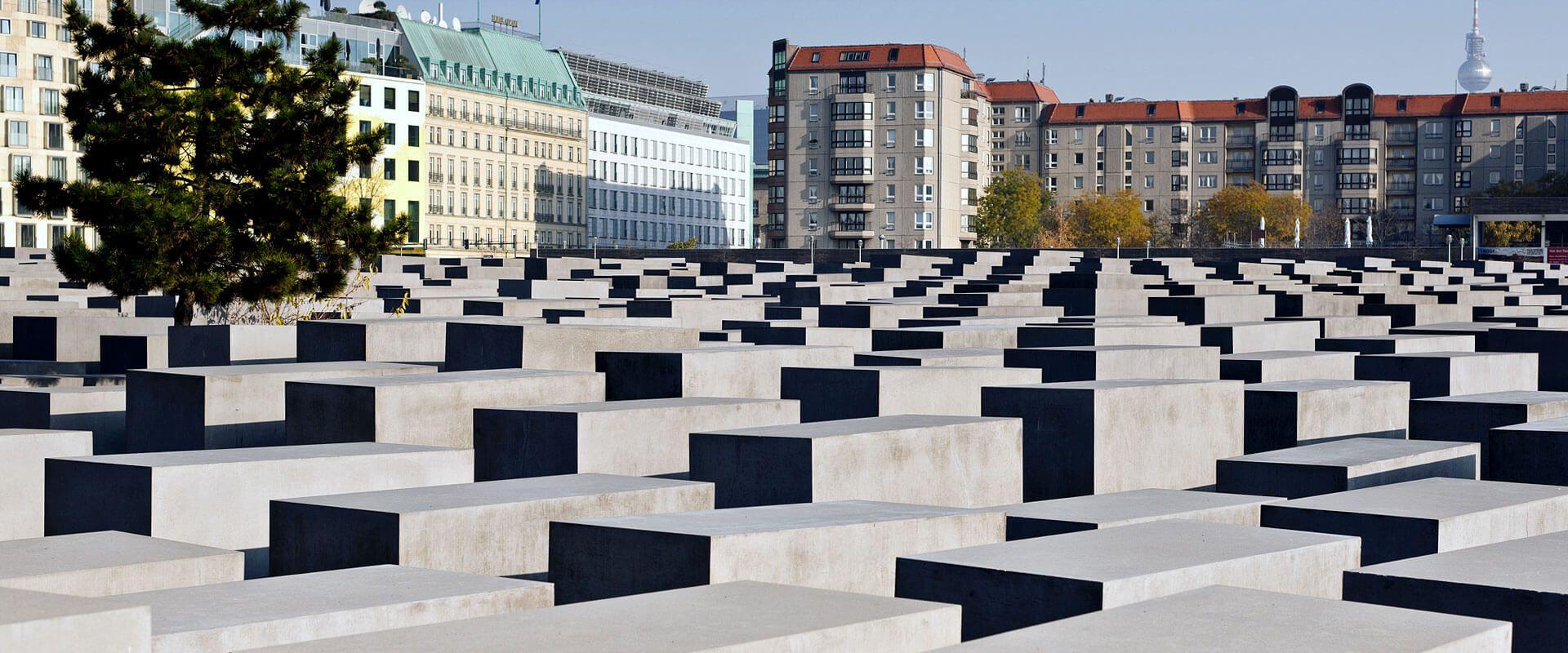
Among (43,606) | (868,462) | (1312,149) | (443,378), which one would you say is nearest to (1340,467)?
(868,462)

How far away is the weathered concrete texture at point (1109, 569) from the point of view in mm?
5898

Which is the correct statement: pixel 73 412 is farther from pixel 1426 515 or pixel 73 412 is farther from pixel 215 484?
pixel 1426 515

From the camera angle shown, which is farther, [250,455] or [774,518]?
[250,455]

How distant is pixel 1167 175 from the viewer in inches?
5669

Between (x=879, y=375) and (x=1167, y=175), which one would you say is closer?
(x=879, y=375)

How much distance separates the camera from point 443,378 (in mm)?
11320

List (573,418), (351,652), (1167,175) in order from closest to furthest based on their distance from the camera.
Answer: (351,652)
(573,418)
(1167,175)

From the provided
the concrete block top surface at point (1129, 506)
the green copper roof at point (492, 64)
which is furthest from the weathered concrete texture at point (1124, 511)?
the green copper roof at point (492, 64)

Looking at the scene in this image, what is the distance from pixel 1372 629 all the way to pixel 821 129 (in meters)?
109

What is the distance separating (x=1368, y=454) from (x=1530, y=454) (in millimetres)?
943

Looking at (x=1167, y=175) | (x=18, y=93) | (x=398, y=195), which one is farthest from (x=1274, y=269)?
(x=1167, y=175)

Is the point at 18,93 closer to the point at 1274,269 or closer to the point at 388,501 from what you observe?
the point at 1274,269

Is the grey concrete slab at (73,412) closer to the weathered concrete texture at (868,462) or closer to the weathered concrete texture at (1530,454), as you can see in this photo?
the weathered concrete texture at (868,462)

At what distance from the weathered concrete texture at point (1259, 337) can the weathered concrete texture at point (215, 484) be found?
8.90m
